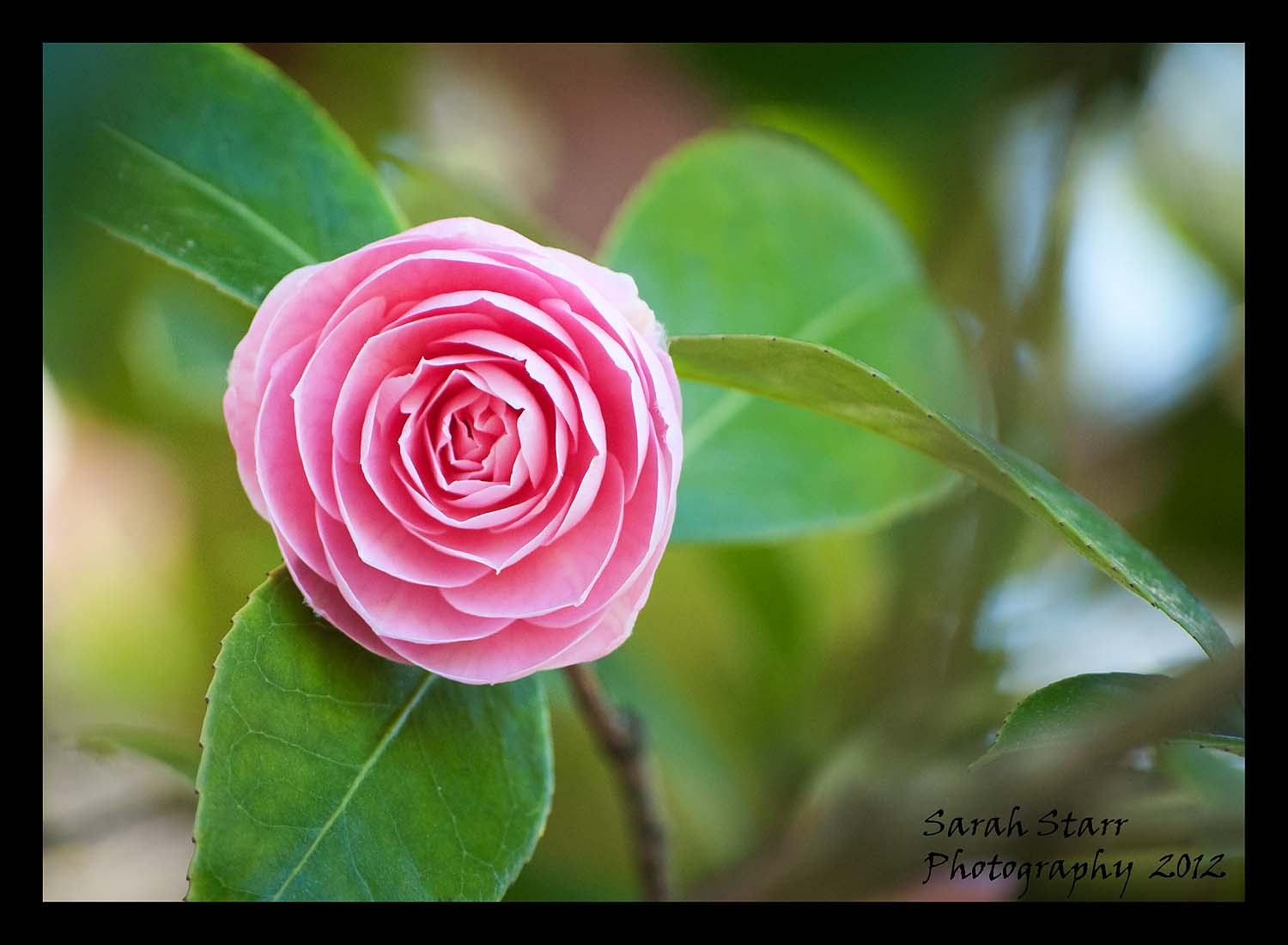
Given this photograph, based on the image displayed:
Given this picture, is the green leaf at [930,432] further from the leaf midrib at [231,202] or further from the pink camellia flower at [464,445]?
the leaf midrib at [231,202]

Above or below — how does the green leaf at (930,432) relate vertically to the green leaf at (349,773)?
above

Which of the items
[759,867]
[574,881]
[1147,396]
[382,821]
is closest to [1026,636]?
[1147,396]

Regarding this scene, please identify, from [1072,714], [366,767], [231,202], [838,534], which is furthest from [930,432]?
[838,534]

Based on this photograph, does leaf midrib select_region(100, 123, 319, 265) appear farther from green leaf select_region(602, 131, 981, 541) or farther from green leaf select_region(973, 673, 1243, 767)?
green leaf select_region(973, 673, 1243, 767)

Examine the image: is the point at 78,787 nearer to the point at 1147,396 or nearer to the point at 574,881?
the point at 574,881

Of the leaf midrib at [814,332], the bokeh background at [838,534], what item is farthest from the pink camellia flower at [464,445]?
the bokeh background at [838,534]
